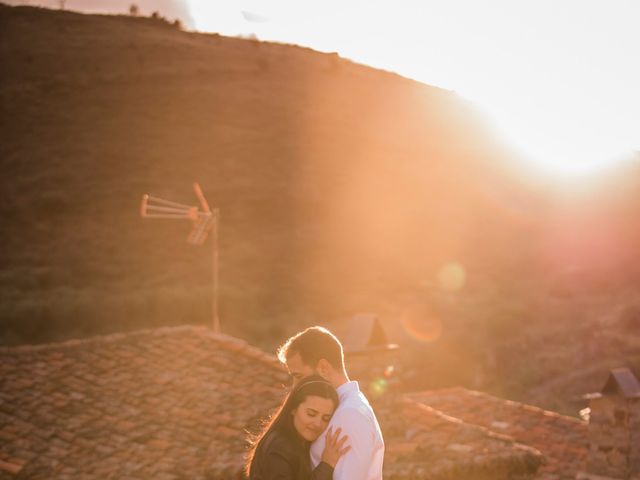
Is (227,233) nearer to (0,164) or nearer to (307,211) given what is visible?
(307,211)

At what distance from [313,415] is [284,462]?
27 centimetres

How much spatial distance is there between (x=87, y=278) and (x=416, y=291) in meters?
16.8

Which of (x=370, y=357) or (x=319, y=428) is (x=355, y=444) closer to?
(x=319, y=428)

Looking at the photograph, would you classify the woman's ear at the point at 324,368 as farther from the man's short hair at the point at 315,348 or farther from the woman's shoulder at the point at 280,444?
the woman's shoulder at the point at 280,444

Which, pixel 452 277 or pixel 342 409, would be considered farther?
pixel 452 277

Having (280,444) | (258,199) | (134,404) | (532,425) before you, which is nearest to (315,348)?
(280,444)

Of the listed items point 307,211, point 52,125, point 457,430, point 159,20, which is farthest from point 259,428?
point 159,20

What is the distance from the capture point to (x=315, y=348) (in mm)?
3447

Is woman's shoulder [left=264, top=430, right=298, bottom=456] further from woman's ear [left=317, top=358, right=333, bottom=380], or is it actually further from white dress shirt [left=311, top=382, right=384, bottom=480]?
woman's ear [left=317, top=358, right=333, bottom=380]

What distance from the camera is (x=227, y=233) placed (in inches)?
1412

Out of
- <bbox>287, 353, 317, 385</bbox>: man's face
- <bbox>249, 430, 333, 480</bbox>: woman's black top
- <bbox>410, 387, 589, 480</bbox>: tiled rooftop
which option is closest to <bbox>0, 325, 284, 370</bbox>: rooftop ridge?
<bbox>410, 387, 589, 480</bbox>: tiled rooftop

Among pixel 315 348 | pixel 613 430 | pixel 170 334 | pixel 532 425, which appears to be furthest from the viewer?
pixel 532 425

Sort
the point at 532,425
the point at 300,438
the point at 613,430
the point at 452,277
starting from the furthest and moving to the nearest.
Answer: the point at 452,277 → the point at 532,425 → the point at 613,430 → the point at 300,438

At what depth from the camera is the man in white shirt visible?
3107 mm
